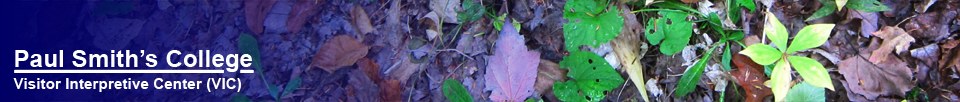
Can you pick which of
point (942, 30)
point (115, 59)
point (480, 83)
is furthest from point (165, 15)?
point (942, 30)

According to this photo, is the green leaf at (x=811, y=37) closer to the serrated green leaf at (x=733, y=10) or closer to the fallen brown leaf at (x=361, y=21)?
the serrated green leaf at (x=733, y=10)

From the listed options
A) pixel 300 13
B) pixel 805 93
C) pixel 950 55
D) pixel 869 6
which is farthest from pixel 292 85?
pixel 950 55

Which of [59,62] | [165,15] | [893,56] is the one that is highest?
[893,56]

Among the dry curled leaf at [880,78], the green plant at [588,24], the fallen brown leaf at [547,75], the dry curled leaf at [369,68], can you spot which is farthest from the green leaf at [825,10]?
the dry curled leaf at [369,68]

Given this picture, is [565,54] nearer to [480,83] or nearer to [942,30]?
[480,83]

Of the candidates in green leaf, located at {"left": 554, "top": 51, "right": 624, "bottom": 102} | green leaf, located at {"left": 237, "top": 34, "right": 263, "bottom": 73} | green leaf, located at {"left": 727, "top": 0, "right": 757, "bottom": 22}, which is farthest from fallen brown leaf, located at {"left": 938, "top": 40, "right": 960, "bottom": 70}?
green leaf, located at {"left": 237, "top": 34, "right": 263, "bottom": 73}
